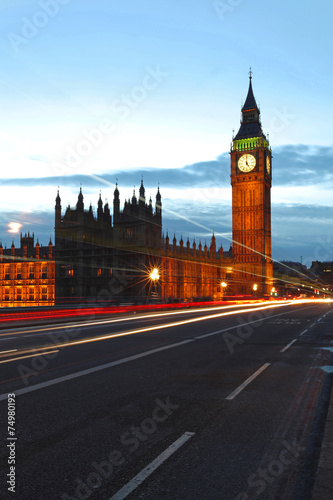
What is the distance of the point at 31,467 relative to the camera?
5.47 m

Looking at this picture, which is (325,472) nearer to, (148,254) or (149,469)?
(149,469)

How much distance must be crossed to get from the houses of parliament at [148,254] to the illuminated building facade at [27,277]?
0.21m

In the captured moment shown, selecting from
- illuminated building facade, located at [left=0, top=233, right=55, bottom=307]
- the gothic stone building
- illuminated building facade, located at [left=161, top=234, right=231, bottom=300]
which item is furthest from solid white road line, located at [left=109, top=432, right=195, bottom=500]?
illuminated building facade, located at [left=0, top=233, right=55, bottom=307]

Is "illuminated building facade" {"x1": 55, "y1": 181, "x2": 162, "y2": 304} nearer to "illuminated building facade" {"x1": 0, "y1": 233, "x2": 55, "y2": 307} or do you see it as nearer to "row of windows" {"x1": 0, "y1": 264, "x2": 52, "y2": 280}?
"illuminated building facade" {"x1": 0, "y1": 233, "x2": 55, "y2": 307}

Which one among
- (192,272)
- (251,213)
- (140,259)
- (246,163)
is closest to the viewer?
(140,259)

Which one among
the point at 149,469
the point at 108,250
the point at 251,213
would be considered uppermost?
the point at 251,213

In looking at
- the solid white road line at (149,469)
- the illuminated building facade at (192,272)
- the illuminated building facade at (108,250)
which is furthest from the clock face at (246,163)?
the solid white road line at (149,469)

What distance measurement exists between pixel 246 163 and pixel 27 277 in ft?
217

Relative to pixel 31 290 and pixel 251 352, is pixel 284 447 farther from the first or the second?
pixel 31 290

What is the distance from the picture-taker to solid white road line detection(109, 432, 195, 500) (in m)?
4.82

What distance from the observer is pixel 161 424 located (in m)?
7.11

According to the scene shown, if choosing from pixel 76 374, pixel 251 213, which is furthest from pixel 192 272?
pixel 76 374

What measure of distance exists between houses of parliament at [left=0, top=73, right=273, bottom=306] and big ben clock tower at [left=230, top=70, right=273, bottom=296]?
263mm

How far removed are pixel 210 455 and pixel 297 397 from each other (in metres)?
3.73
